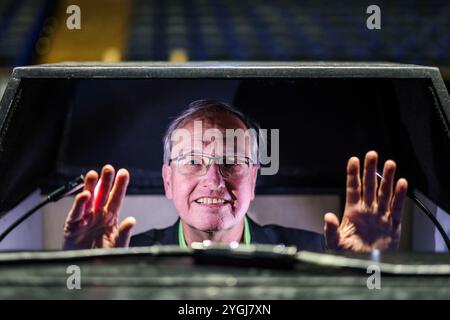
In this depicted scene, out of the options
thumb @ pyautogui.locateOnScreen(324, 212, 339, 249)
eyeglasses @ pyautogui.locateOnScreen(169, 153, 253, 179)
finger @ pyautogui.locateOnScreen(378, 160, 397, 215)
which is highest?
eyeglasses @ pyautogui.locateOnScreen(169, 153, 253, 179)

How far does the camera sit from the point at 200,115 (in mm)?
2014

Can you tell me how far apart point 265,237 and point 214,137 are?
41cm

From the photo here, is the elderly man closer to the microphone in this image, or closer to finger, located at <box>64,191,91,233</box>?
finger, located at <box>64,191,91,233</box>

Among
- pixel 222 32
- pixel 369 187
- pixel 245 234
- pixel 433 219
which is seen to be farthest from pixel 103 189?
pixel 222 32

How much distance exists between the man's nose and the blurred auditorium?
14.1 feet

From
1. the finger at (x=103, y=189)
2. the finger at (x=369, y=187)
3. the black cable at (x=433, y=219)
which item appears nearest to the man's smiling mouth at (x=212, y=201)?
the finger at (x=103, y=189)

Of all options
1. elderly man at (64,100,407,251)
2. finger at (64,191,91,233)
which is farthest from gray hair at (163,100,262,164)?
finger at (64,191,91,233)

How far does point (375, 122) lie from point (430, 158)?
0.50 meters

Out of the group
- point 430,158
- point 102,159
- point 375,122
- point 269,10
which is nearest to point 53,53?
point 269,10

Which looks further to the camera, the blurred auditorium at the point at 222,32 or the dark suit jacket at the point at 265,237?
the blurred auditorium at the point at 222,32

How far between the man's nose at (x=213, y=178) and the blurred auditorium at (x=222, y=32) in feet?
14.1

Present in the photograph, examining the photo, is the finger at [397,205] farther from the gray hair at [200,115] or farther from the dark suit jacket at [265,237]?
the gray hair at [200,115]

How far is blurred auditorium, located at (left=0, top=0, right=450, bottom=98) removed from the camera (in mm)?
6445

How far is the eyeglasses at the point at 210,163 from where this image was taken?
1918 mm
